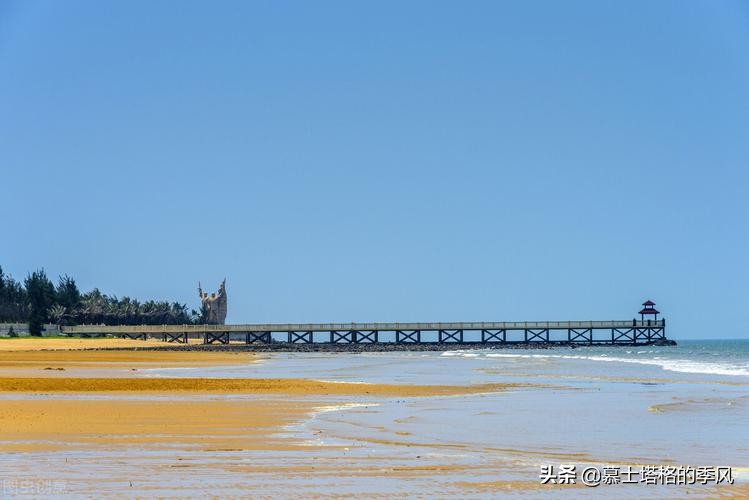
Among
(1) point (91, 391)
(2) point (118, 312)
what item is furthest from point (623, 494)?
(2) point (118, 312)

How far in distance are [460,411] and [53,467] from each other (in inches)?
440

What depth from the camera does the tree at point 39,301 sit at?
296 feet

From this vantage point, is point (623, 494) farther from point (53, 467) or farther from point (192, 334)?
point (192, 334)

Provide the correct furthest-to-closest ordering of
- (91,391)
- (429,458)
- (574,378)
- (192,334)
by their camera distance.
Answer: (192,334)
(574,378)
(91,391)
(429,458)

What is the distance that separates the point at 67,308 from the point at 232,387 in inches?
3197

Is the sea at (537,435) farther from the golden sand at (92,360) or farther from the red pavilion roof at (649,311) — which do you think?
the red pavilion roof at (649,311)

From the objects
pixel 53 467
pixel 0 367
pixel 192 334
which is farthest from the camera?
pixel 192 334

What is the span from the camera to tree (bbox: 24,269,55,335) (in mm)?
90312

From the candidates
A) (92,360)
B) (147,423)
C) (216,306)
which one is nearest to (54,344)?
(92,360)

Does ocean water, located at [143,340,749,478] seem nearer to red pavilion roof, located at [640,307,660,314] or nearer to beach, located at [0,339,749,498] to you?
beach, located at [0,339,749,498]

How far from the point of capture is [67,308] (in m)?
106

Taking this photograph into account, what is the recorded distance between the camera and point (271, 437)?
15.6 metres

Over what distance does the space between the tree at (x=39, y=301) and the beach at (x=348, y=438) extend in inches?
2527

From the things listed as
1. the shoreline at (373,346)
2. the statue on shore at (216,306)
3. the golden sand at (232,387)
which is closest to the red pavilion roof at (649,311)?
the shoreline at (373,346)
